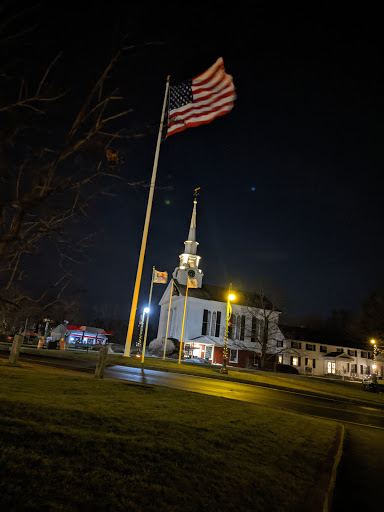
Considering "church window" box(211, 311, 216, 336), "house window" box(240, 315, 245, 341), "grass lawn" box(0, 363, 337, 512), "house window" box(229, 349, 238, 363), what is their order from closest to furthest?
"grass lawn" box(0, 363, 337, 512)
"house window" box(229, 349, 238, 363)
"church window" box(211, 311, 216, 336)
"house window" box(240, 315, 245, 341)

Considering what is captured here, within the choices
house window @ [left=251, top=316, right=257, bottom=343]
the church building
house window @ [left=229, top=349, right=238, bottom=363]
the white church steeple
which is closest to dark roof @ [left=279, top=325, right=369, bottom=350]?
the church building

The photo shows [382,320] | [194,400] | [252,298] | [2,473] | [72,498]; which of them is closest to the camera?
[72,498]

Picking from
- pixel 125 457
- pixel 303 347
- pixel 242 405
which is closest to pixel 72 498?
pixel 125 457

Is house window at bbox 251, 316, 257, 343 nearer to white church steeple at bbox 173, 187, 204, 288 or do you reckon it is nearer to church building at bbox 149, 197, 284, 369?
church building at bbox 149, 197, 284, 369

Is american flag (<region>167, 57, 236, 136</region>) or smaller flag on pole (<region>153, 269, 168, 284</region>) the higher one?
american flag (<region>167, 57, 236, 136</region>)

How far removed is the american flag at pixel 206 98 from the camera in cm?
1531

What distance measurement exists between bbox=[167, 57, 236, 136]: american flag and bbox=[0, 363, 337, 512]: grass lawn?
40.6 feet

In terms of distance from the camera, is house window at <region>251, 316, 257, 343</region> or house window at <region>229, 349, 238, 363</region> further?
house window at <region>251, 316, 257, 343</region>

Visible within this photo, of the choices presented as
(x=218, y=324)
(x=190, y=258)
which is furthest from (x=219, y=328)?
(x=190, y=258)

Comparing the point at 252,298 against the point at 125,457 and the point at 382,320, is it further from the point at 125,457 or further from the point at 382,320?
the point at 125,457

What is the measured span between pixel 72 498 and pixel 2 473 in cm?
75

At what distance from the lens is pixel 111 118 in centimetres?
469

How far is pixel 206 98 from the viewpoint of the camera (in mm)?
16078

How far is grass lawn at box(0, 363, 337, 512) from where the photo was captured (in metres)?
3.05
